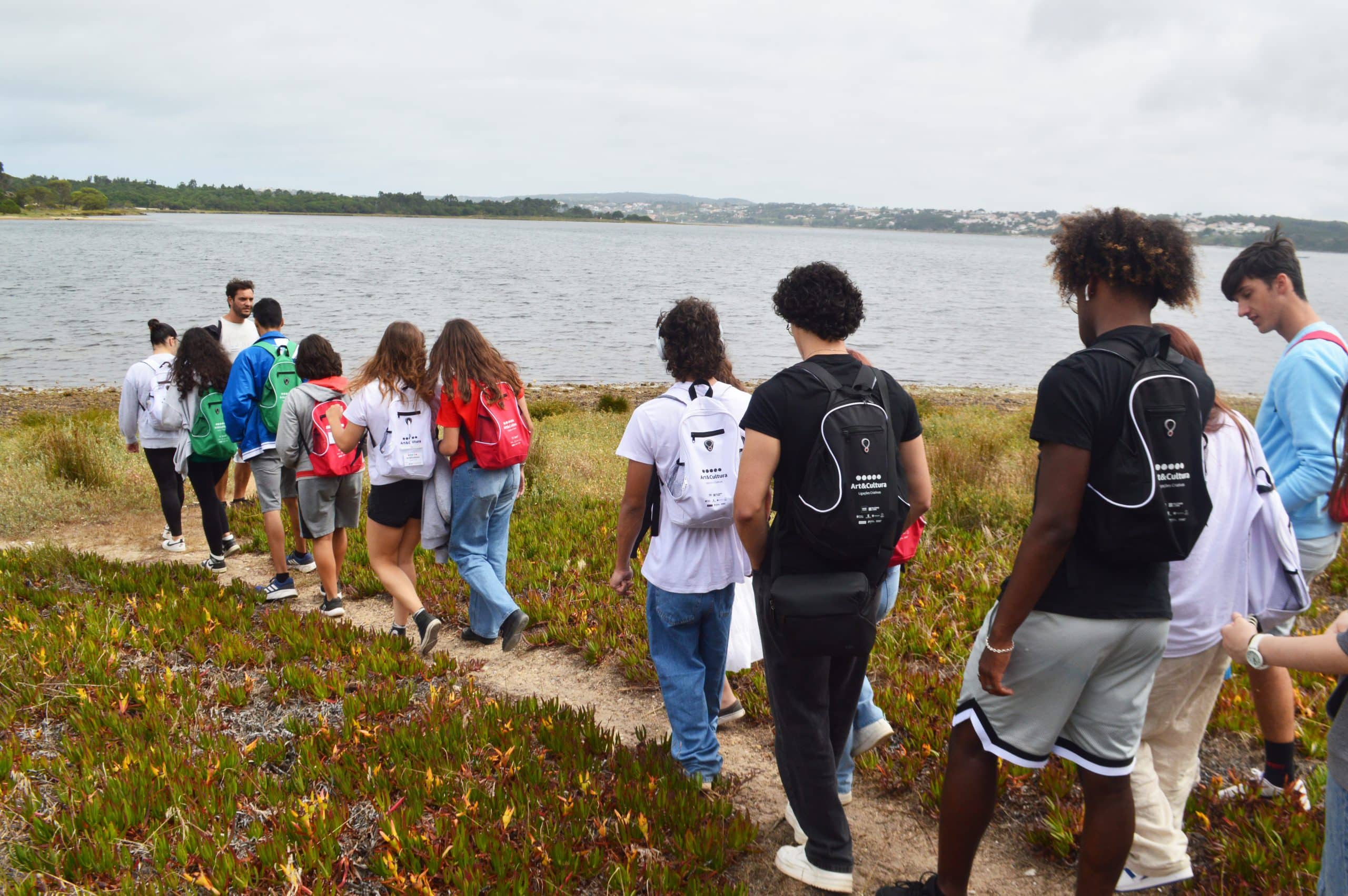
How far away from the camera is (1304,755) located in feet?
13.7

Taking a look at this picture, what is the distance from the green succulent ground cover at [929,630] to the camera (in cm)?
353

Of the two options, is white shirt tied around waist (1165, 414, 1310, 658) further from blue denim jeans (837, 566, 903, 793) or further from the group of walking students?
blue denim jeans (837, 566, 903, 793)

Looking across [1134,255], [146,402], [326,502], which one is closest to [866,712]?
[1134,255]

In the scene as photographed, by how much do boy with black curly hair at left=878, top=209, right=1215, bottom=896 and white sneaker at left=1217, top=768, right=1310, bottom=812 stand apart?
143 cm

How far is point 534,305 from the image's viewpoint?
5297cm

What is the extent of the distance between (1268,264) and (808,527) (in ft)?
8.62

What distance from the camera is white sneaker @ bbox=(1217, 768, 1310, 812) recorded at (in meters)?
3.62

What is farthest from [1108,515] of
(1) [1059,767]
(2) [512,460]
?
(2) [512,460]

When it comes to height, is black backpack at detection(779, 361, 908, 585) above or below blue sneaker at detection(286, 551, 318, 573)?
above

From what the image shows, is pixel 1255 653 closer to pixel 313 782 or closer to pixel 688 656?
pixel 688 656

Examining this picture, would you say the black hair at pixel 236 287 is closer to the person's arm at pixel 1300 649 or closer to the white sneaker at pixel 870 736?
the white sneaker at pixel 870 736

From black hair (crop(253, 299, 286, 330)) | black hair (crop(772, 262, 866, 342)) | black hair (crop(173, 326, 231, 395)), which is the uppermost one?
black hair (crop(772, 262, 866, 342))

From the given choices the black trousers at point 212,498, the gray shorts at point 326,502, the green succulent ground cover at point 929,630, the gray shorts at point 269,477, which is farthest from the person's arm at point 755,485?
the black trousers at point 212,498

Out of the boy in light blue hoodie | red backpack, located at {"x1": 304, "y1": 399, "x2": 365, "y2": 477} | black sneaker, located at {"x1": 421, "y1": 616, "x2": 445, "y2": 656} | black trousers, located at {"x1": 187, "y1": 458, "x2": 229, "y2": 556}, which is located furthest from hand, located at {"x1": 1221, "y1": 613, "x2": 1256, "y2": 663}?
black trousers, located at {"x1": 187, "y1": 458, "x2": 229, "y2": 556}
